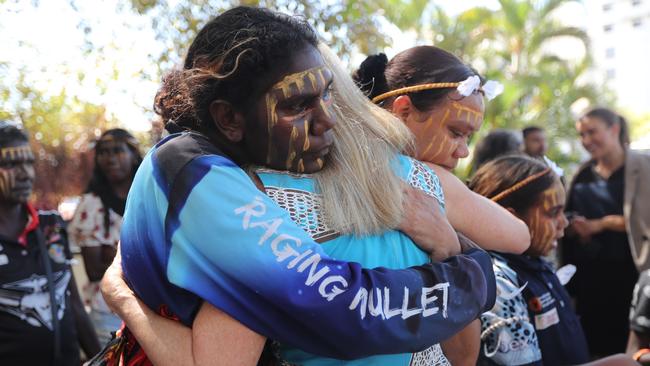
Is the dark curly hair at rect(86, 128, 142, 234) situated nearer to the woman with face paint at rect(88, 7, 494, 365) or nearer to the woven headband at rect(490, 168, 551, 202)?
the woven headband at rect(490, 168, 551, 202)

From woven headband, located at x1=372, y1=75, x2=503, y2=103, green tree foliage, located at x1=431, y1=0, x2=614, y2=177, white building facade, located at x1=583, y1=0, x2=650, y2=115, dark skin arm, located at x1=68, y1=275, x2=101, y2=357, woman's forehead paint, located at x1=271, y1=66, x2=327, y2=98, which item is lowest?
white building facade, located at x1=583, y1=0, x2=650, y2=115

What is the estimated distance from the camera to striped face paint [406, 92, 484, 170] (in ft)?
6.68

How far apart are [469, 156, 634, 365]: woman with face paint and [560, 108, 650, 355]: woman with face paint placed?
217cm

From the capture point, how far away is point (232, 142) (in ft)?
4.83

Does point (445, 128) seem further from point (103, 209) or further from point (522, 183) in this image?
point (103, 209)

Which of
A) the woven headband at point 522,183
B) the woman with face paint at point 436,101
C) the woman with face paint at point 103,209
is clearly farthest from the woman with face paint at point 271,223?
the woman with face paint at point 103,209

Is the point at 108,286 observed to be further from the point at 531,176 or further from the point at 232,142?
the point at 531,176

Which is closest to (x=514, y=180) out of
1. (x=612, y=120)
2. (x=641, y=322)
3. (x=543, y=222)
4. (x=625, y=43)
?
(x=543, y=222)

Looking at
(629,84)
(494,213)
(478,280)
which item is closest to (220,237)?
(478,280)

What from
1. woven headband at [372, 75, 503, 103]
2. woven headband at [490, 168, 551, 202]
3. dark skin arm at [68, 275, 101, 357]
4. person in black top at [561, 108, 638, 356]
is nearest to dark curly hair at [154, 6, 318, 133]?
woven headband at [372, 75, 503, 103]

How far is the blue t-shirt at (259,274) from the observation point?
125 cm

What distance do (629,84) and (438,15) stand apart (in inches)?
1971

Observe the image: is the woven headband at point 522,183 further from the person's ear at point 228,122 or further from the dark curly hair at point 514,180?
the person's ear at point 228,122

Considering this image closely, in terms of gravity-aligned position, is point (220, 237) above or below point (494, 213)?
above
